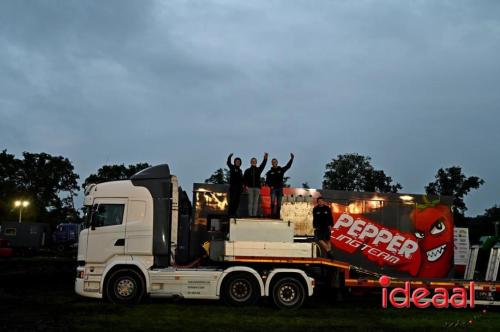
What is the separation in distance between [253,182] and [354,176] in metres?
55.1

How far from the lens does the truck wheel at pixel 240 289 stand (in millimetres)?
13805

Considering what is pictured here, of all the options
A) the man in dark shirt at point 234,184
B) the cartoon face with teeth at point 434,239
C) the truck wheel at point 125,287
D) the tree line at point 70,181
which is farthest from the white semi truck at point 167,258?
the tree line at point 70,181

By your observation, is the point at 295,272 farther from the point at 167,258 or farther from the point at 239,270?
the point at 167,258

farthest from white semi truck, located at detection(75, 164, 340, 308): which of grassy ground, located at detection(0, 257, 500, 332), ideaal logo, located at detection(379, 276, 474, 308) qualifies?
ideaal logo, located at detection(379, 276, 474, 308)

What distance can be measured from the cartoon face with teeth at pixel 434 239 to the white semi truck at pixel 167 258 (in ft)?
18.1

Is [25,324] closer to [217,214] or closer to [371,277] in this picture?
[217,214]

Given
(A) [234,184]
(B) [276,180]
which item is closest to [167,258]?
(A) [234,184]

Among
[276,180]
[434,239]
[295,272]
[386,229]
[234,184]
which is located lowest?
[295,272]

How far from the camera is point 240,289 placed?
13898mm

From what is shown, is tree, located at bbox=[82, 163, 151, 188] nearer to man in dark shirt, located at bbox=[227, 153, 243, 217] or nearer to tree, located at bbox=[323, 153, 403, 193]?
tree, located at bbox=[323, 153, 403, 193]

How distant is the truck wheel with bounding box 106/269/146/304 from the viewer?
542 inches

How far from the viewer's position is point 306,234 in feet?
58.4

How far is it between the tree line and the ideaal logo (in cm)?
3711

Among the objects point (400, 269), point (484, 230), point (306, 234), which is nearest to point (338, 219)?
point (306, 234)
